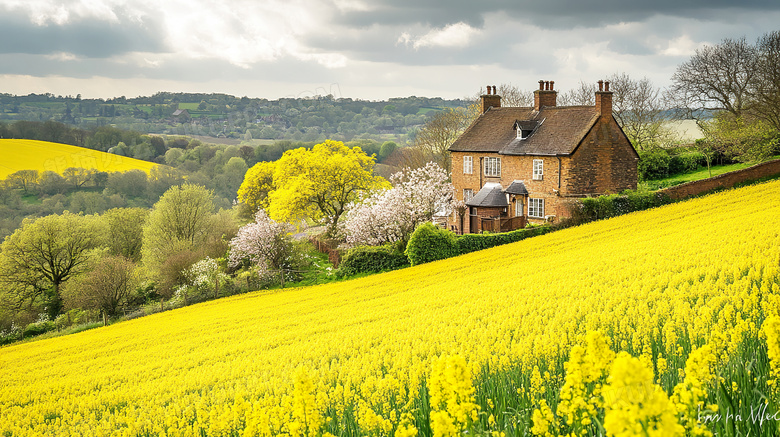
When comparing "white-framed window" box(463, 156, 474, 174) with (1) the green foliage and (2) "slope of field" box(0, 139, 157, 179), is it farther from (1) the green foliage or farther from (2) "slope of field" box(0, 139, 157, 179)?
(2) "slope of field" box(0, 139, 157, 179)

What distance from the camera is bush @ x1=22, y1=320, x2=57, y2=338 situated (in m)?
40.0

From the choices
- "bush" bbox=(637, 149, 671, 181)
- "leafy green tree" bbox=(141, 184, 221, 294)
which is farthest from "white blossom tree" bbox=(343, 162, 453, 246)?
"bush" bbox=(637, 149, 671, 181)

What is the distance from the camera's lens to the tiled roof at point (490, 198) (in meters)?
42.1

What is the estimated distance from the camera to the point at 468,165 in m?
46.9

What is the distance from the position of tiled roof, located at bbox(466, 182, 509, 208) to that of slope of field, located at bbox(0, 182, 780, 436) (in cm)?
1272

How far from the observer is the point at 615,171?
4091cm

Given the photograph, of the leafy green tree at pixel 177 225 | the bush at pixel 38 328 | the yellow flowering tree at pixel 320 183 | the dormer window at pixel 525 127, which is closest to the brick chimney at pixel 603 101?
the dormer window at pixel 525 127

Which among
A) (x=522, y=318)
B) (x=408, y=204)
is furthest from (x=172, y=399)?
(x=408, y=204)

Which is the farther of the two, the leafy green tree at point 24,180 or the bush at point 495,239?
the leafy green tree at point 24,180

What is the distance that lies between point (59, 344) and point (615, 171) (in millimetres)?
36899

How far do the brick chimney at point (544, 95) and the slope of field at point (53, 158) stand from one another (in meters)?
77.8

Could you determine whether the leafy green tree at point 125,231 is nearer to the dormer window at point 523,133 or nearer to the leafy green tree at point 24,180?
the leafy green tree at point 24,180

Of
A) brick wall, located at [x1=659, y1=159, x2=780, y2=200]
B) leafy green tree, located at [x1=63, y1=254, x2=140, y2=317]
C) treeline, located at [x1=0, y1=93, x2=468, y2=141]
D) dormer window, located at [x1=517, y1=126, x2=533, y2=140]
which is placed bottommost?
leafy green tree, located at [x1=63, y1=254, x2=140, y2=317]

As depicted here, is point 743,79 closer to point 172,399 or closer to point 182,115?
point 172,399
